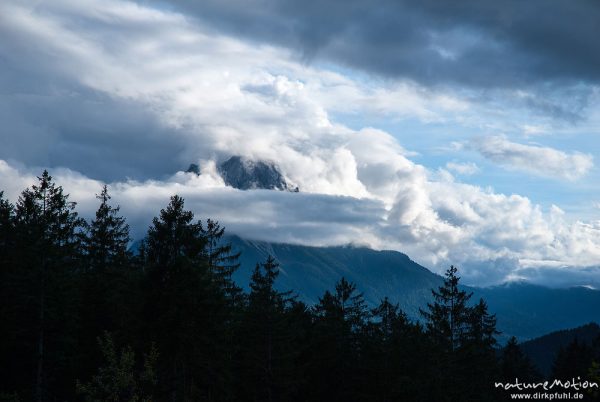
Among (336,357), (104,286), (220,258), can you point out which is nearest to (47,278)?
(104,286)

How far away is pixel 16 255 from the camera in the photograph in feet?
145

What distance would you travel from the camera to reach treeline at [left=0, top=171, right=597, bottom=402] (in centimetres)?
3859

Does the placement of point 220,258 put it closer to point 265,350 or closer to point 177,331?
point 265,350

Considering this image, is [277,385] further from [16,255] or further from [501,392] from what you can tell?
[501,392]

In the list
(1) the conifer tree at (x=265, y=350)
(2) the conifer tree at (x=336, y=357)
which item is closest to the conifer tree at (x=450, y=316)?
(2) the conifer tree at (x=336, y=357)

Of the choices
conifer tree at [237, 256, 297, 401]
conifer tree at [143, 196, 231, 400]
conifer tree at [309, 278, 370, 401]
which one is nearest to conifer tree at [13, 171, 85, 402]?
conifer tree at [143, 196, 231, 400]

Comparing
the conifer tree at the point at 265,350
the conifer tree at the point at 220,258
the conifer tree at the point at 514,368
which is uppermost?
the conifer tree at the point at 220,258

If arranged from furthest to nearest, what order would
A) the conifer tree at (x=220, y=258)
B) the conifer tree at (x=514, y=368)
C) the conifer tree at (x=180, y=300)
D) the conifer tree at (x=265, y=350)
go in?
the conifer tree at (x=514, y=368) < the conifer tree at (x=265, y=350) < the conifer tree at (x=220, y=258) < the conifer tree at (x=180, y=300)

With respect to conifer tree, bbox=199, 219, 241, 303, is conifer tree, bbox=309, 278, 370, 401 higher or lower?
lower

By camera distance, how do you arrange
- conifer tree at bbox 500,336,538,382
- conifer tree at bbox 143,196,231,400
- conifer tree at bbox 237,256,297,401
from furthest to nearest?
1. conifer tree at bbox 500,336,538,382
2. conifer tree at bbox 237,256,297,401
3. conifer tree at bbox 143,196,231,400

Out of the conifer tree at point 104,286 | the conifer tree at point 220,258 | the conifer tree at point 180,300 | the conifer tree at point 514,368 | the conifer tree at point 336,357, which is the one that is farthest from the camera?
the conifer tree at point 514,368

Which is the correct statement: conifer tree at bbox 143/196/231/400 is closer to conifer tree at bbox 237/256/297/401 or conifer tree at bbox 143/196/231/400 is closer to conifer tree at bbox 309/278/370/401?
conifer tree at bbox 237/256/297/401

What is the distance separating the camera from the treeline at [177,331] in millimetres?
38594

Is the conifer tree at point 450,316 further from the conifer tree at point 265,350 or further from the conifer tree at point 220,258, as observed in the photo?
the conifer tree at point 220,258
